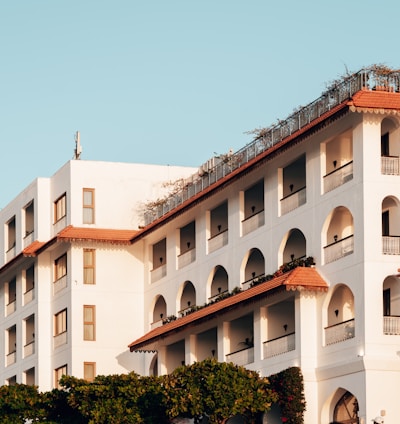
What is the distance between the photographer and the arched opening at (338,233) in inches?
1981

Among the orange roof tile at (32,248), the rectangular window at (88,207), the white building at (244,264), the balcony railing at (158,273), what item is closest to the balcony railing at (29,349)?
the white building at (244,264)

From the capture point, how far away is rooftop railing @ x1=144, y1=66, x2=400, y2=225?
50.5m

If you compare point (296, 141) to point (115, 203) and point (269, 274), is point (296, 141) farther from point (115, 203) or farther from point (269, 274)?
point (115, 203)

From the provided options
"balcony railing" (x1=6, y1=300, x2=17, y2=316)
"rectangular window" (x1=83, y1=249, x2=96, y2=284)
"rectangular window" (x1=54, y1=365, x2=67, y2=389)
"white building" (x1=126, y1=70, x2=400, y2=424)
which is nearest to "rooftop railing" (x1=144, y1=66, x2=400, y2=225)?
"white building" (x1=126, y1=70, x2=400, y2=424)

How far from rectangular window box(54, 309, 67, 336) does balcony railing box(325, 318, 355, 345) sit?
20668 millimetres

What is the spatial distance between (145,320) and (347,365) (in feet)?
67.3

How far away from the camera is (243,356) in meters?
56.6

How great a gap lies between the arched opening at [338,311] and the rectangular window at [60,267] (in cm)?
2076

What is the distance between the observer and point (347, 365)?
49094mm

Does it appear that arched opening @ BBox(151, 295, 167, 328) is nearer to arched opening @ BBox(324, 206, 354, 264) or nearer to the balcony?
the balcony

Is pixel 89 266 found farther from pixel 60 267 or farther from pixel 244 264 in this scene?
pixel 244 264

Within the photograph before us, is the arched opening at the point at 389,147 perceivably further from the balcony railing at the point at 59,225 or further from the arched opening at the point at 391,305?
the balcony railing at the point at 59,225

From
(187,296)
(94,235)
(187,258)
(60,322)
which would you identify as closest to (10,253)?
(60,322)

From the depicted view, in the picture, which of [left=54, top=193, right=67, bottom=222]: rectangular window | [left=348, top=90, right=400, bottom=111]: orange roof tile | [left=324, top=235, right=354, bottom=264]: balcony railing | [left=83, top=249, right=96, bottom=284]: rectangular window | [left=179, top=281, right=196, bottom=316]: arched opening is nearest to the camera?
[left=348, top=90, right=400, bottom=111]: orange roof tile
